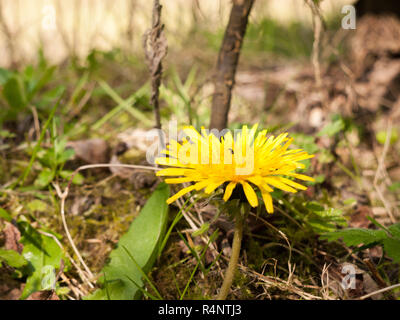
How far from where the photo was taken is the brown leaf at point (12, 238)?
4.50ft

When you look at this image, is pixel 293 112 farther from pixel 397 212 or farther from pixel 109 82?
pixel 109 82

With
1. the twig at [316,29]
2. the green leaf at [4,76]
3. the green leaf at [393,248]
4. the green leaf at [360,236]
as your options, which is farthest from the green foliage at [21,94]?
the green leaf at [393,248]

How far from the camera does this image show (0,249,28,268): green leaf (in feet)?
4.12

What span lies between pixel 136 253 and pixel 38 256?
0.41 m

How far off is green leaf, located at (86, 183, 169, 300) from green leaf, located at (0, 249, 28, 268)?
0.29 meters

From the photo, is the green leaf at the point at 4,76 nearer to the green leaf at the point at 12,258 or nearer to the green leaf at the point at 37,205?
the green leaf at the point at 37,205

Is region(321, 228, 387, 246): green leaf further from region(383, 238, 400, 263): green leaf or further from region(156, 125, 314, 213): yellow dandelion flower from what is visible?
region(156, 125, 314, 213): yellow dandelion flower

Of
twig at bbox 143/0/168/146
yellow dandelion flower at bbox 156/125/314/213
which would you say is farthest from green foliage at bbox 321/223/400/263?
twig at bbox 143/0/168/146

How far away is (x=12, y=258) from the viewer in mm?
1271

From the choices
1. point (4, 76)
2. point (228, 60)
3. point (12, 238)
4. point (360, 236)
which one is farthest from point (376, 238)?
point (4, 76)

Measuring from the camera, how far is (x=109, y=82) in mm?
2738

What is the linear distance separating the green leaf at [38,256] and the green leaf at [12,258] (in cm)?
6

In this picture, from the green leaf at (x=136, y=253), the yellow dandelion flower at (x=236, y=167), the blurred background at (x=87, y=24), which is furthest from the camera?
the blurred background at (x=87, y=24)
